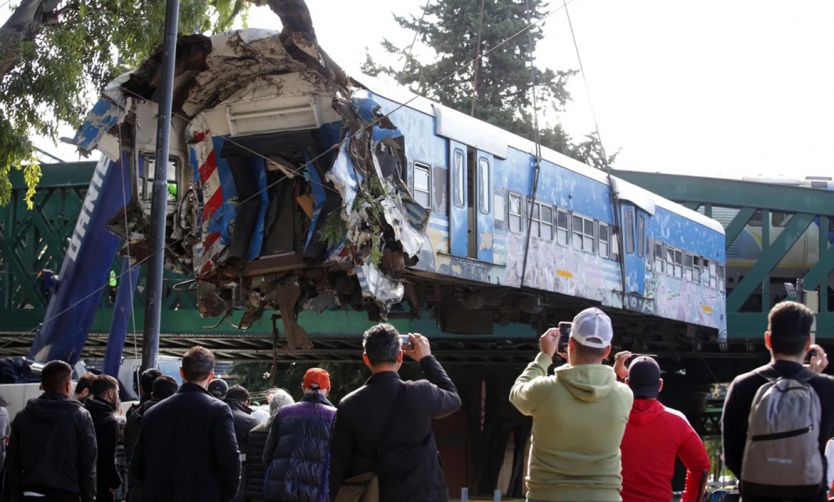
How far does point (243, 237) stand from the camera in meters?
14.0

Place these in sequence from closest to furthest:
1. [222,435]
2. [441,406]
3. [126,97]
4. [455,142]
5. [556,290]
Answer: [441,406] < [222,435] < [126,97] < [455,142] < [556,290]

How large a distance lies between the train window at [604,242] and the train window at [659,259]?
261cm

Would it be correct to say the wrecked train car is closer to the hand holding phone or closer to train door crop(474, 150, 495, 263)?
train door crop(474, 150, 495, 263)

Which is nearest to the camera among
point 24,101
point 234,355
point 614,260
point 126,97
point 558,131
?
point 126,97

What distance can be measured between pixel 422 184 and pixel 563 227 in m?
4.22

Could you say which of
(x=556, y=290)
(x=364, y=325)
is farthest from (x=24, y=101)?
(x=364, y=325)

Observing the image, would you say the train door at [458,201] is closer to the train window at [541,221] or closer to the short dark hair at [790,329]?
the train window at [541,221]

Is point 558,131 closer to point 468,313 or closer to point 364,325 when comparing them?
point 364,325

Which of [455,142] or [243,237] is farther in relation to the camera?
[455,142]

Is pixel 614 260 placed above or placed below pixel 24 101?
below

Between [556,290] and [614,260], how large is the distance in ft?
8.97

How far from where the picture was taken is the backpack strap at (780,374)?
5324mm

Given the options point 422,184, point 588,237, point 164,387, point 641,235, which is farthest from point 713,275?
point 164,387

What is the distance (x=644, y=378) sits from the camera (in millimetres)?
6594
